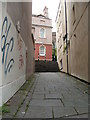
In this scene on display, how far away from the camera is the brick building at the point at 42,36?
94.0 feet

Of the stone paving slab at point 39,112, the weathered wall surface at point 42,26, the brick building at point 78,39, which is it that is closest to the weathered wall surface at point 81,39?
the brick building at point 78,39

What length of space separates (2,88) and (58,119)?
1407mm

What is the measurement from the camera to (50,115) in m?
2.79

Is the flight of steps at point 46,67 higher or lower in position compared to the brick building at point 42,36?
lower

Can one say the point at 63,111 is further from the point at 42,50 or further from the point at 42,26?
the point at 42,26

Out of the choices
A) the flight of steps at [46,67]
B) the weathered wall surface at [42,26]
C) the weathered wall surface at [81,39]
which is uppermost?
the weathered wall surface at [42,26]

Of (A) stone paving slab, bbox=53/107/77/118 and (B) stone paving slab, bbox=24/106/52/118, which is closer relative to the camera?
(B) stone paving slab, bbox=24/106/52/118

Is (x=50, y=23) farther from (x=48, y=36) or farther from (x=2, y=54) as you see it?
(x=2, y=54)

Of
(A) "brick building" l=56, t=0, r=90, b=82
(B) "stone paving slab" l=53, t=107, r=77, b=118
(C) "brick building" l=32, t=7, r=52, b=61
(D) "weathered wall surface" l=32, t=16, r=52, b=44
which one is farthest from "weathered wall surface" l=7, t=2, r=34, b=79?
(D) "weathered wall surface" l=32, t=16, r=52, b=44

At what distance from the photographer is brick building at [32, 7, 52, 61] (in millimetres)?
28656

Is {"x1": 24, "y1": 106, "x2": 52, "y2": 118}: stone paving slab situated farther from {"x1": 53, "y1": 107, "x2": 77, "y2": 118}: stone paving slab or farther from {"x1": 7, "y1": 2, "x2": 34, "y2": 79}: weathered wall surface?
{"x1": 7, "y1": 2, "x2": 34, "y2": 79}: weathered wall surface

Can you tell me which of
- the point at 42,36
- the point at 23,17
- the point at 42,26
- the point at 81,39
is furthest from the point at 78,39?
the point at 42,26

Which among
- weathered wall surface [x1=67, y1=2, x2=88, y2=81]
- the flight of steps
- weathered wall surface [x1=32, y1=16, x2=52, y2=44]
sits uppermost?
weathered wall surface [x1=32, y1=16, x2=52, y2=44]

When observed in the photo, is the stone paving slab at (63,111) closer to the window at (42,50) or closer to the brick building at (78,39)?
the brick building at (78,39)
